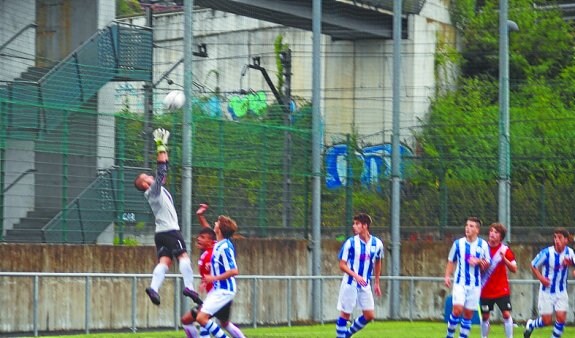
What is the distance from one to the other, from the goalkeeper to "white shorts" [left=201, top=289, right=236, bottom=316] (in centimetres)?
34

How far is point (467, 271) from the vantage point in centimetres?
2048

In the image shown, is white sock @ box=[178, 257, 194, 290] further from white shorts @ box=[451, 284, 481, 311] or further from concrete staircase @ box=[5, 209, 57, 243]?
concrete staircase @ box=[5, 209, 57, 243]

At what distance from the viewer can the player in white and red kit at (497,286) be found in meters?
21.9

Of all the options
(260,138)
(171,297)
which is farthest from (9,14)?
(171,297)

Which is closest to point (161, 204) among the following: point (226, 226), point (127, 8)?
point (226, 226)

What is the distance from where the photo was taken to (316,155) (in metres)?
29.1

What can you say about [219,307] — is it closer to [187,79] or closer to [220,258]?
[220,258]

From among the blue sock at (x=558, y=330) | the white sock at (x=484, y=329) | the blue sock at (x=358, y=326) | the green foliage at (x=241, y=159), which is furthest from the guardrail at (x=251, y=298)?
the blue sock at (x=558, y=330)

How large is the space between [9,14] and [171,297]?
768 centimetres

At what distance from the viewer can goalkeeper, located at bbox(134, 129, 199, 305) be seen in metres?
17.7

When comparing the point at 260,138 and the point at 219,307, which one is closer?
the point at 219,307

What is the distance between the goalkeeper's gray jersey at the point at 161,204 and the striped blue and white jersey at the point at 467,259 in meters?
4.57

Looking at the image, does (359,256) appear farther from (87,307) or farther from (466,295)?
(87,307)

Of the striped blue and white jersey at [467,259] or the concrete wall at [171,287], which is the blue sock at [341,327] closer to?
the striped blue and white jersey at [467,259]
